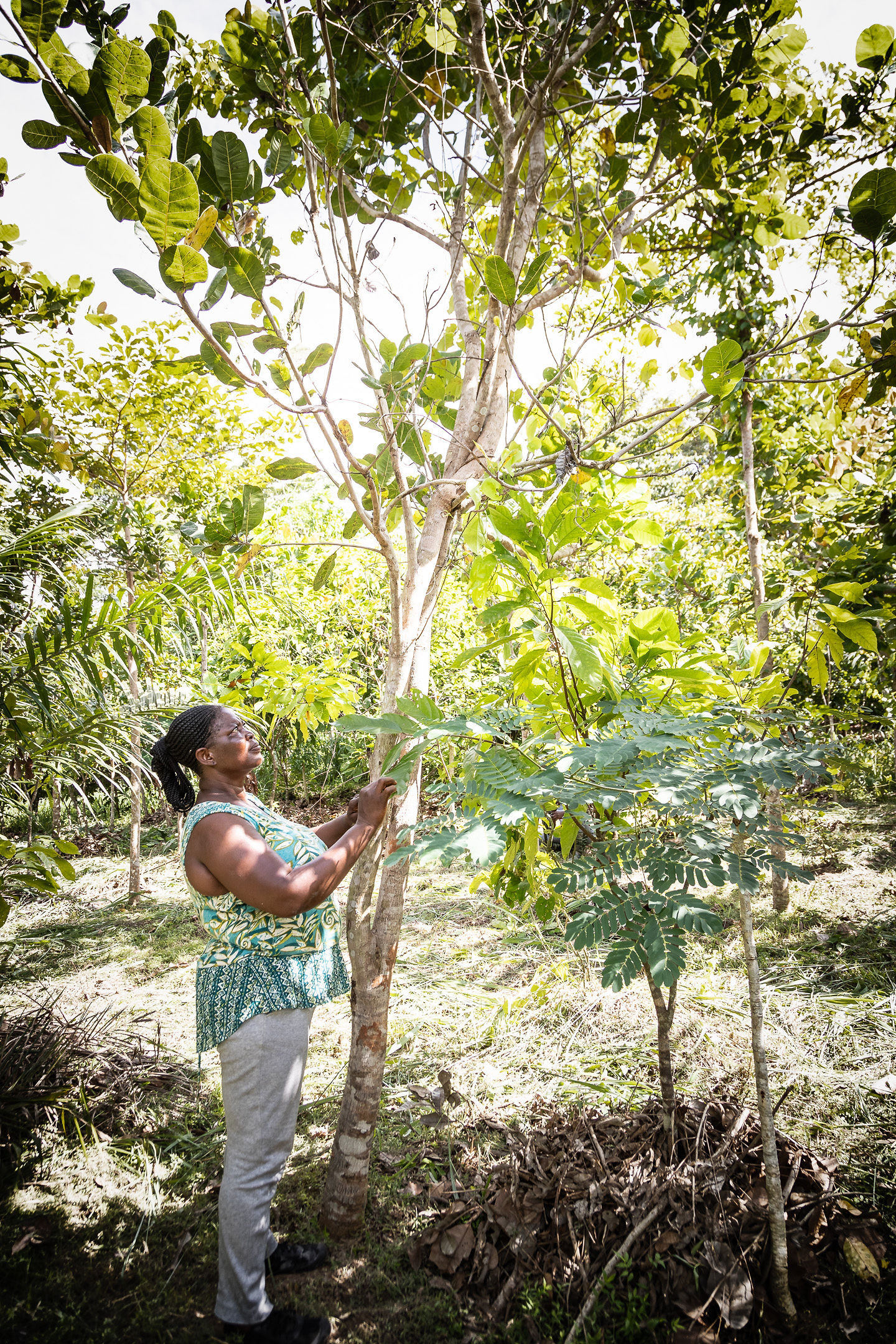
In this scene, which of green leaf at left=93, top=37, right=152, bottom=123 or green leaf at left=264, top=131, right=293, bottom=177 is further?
green leaf at left=264, top=131, right=293, bottom=177

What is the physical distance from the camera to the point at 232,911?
1603 millimetres

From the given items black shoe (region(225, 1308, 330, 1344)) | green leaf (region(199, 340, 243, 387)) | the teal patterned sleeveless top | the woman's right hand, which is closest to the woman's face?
the teal patterned sleeveless top

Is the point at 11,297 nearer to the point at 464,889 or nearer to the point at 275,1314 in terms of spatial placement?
the point at 275,1314

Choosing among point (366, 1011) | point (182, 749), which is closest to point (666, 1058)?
point (366, 1011)

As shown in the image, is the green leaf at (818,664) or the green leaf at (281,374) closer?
the green leaf at (281,374)

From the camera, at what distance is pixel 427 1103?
2.34 metres

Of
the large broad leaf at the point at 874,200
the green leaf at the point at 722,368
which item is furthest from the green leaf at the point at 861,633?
the large broad leaf at the point at 874,200

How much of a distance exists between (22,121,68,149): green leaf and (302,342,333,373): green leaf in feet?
1.88

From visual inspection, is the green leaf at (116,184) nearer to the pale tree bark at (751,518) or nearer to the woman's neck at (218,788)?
the woman's neck at (218,788)

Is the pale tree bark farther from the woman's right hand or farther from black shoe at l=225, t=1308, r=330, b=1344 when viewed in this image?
black shoe at l=225, t=1308, r=330, b=1344

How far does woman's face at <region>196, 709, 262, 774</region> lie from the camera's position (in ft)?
5.64

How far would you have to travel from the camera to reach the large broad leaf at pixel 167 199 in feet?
3.20

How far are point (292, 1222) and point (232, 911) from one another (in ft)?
3.63

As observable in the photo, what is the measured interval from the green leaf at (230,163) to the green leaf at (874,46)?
4.51 ft
